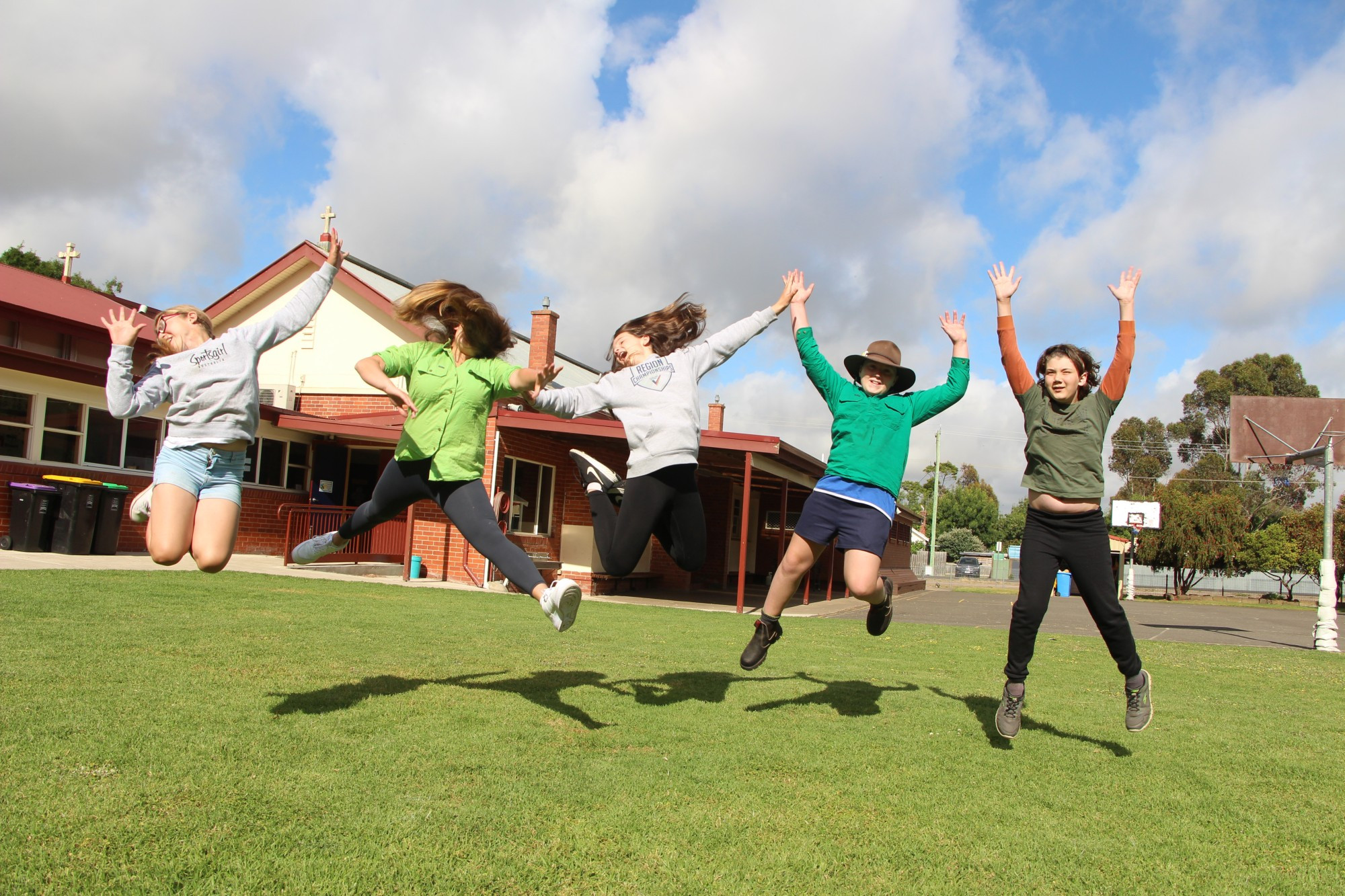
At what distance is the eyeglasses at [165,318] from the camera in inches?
198

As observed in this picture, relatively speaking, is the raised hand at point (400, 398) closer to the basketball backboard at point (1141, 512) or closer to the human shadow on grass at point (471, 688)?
the human shadow on grass at point (471, 688)

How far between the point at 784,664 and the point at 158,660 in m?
4.54

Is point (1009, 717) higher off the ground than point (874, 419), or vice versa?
point (874, 419)

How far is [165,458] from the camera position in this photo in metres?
4.82

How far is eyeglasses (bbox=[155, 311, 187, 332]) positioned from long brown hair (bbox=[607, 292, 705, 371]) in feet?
7.80

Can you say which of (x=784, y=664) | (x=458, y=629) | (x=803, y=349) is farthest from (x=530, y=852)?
(x=458, y=629)

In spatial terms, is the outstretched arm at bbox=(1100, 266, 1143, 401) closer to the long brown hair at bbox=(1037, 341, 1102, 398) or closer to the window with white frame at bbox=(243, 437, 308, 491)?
the long brown hair at bbox=(1037, 341, 1102, 398)

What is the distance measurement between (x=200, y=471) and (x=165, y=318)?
883 mm

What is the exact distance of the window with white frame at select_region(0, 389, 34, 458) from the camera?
15.2 m

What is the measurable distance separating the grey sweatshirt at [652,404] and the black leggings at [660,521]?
0.26 feet

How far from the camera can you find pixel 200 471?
15.9 ft

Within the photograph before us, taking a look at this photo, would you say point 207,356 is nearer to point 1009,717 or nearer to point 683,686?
point 683,686

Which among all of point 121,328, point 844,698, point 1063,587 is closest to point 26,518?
point 121,328

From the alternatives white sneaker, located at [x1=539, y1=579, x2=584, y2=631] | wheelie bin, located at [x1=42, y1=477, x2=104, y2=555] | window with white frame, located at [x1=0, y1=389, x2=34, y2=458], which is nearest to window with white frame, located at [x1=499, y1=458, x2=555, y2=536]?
wheelie bin, located at [x1=42, y1=477, x2=104, y2=555]
